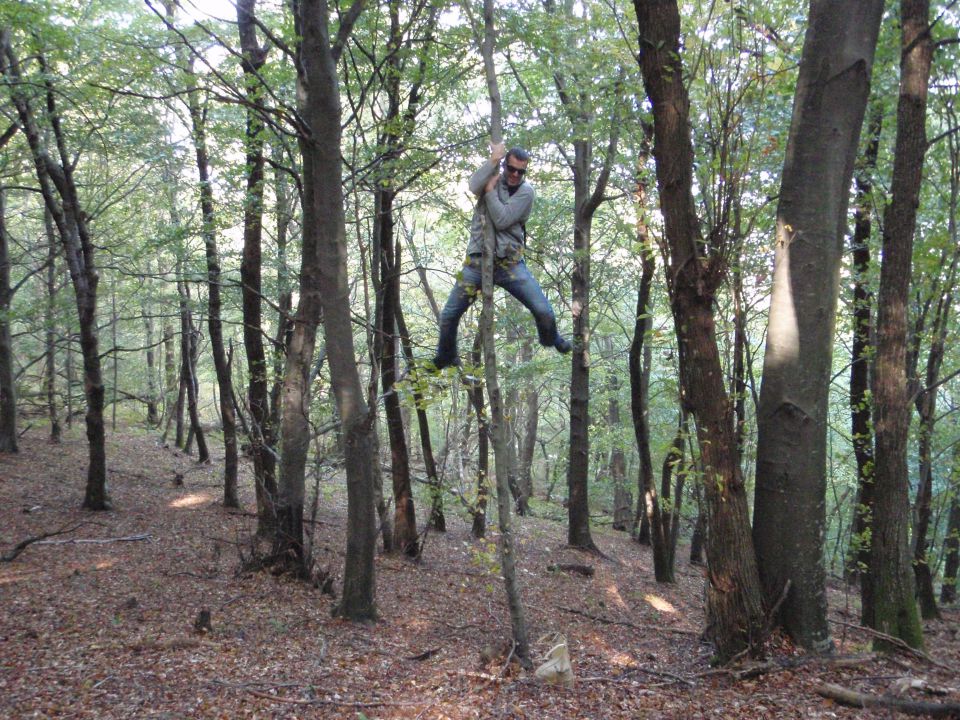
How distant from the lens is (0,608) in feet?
19.7

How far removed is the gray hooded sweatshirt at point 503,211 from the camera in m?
4.79

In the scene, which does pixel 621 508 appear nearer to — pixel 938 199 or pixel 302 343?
pixel 938 199

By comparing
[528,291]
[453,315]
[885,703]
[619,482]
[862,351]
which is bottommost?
[619,482]

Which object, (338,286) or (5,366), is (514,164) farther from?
(5,366)

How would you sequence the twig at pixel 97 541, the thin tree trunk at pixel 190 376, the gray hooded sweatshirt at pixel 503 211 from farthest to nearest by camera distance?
the thin tree trunk at pixel 190 376 < the twig at pixel 97 541 < the gray hooded sweatshirt at pixel 503 211

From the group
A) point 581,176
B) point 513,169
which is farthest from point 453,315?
point 581,176

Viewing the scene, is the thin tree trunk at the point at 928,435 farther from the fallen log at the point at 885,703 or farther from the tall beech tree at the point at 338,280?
the tall beech tree at the point at 338,280

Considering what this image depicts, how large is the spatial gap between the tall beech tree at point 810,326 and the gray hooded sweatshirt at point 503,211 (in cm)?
189

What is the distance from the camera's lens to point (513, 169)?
5027mm

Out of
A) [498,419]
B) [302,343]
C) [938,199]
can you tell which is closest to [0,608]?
[302,343]

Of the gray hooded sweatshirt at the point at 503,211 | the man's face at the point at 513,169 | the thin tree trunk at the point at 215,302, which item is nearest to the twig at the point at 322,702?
the gray hooded sweatshirt at the point at 503,211

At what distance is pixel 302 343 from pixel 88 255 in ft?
12.9

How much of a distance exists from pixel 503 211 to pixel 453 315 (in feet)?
3.83

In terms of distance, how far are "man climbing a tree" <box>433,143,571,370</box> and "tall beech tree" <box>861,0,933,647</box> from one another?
305cm
